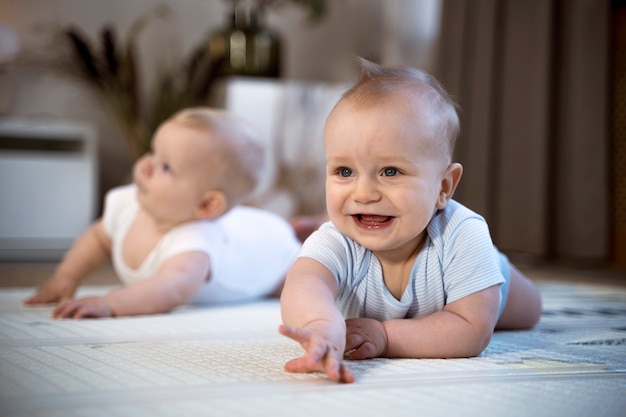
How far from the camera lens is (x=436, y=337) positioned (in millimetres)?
909

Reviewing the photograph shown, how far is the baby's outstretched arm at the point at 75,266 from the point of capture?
58.6 inches

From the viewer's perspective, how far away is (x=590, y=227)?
271 cm

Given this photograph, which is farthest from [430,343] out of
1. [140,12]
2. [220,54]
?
[140,12]

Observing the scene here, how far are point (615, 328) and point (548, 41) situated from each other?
1739mm

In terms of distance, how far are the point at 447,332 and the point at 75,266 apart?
88 cm

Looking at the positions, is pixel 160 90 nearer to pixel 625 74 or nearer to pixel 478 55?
pixel 478 55

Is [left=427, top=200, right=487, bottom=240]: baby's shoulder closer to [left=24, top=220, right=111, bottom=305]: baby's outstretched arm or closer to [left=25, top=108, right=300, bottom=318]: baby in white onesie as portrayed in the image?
[left=25, top=108, right=300, bottom=318]: baby in white onesie

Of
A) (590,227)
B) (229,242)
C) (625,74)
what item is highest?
(625,74)

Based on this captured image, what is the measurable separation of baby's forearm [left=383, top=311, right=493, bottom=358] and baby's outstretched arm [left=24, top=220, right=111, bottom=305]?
0.80m

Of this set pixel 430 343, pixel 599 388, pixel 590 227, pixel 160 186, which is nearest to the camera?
pixel 599 388

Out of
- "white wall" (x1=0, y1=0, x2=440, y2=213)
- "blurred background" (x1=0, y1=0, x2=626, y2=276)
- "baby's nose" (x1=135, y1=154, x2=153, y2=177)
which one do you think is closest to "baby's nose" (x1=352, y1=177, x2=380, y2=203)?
"baby's nose" (x1=135, y1=154, x2=153, y2=177)

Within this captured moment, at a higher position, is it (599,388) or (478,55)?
(478,55)

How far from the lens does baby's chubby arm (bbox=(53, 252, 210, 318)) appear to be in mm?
1240

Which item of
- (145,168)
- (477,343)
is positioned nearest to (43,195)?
(145,168)
